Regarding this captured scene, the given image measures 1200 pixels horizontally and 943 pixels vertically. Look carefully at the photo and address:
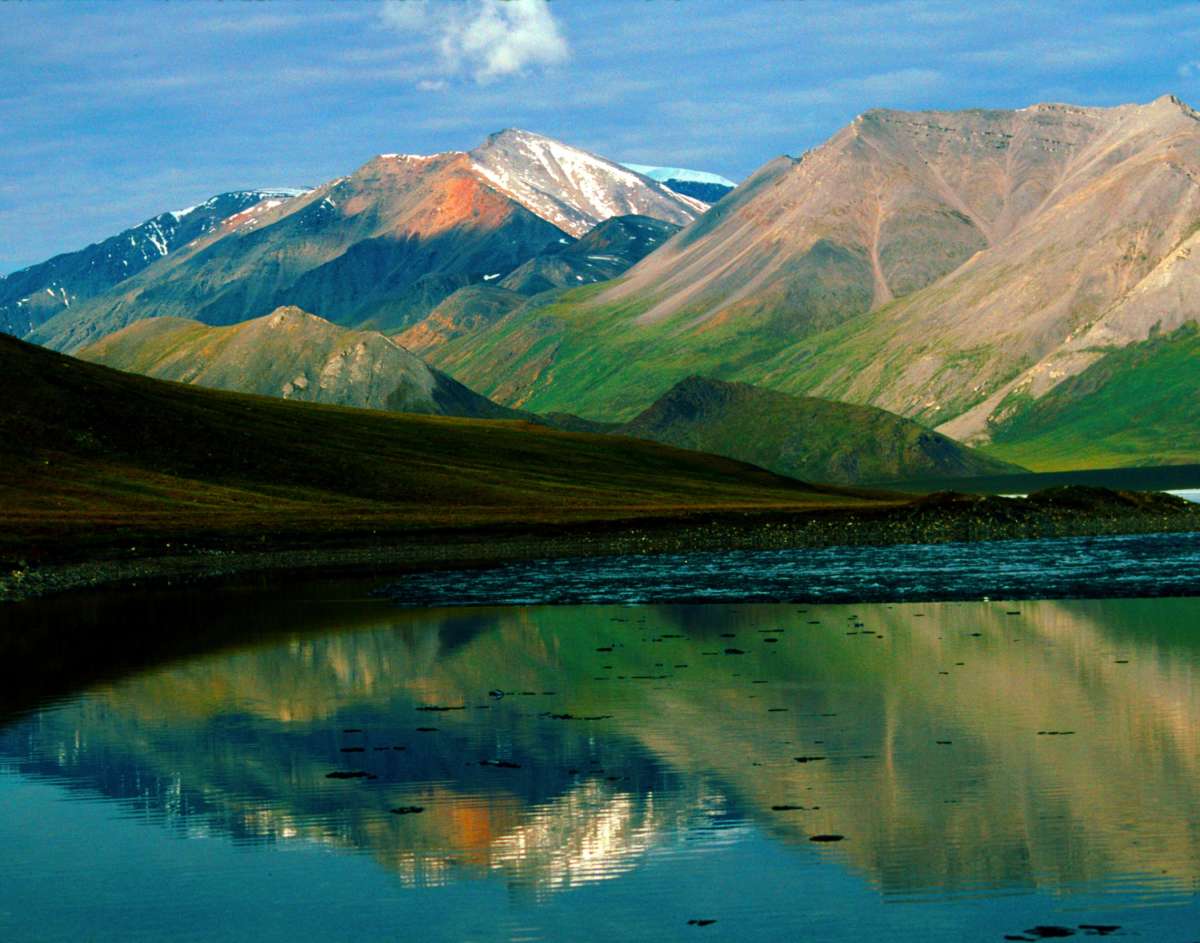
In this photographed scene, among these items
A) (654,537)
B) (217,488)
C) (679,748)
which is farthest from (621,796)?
(217,488)

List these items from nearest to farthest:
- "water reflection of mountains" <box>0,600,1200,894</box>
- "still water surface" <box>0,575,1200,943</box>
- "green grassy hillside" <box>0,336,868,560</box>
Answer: "still water surface" <box>0,575,1200,943</box>, "water reflection of mountains" <box>0,600,1200,894</box>, "green grassy hillside" <box>0,336,868,560</box>

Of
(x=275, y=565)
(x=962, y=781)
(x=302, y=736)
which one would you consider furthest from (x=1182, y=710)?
(x=275, y=565)

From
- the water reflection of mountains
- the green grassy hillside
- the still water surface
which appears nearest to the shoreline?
the green grassy hillside

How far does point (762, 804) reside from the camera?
30.6m

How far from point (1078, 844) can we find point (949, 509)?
128901 millimetres

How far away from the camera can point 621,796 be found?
31594 millimetres

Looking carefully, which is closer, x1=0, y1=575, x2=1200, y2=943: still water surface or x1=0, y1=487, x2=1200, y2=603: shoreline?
x1=0, y1=575, x2=1200, y2=943: still water surface

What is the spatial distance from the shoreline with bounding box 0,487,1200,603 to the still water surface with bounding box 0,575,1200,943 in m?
43.6

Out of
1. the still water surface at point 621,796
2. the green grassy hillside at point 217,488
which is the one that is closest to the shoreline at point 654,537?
the green grassy hillside at point 217,488

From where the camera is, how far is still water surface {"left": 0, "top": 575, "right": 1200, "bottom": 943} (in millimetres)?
24047

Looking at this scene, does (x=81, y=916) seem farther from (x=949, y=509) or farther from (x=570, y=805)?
(x=949, y=509)

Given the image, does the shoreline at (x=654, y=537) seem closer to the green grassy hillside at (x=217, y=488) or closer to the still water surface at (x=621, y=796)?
the green grassy hillside at (x=217, y=488)

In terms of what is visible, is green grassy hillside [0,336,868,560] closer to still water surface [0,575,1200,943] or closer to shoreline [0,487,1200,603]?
shoreline [0,487,1200,603]

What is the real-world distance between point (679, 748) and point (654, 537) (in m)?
93.1
